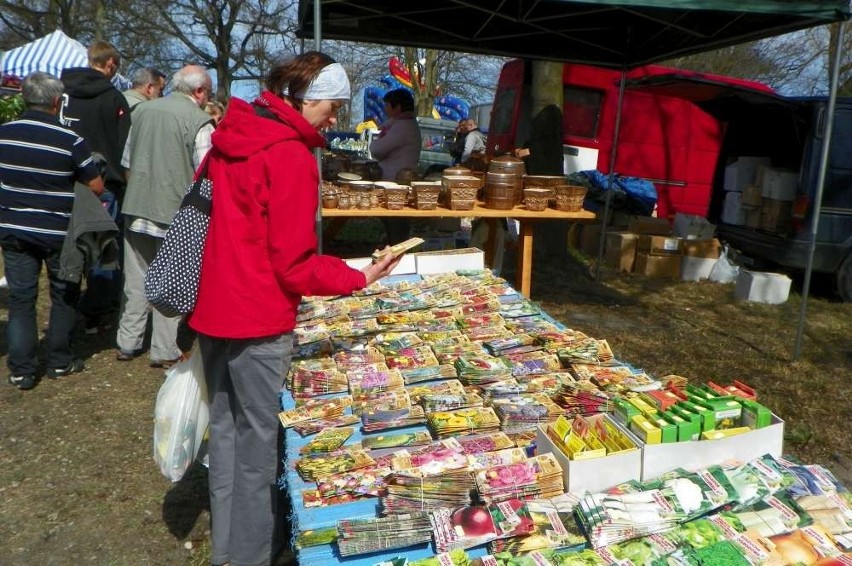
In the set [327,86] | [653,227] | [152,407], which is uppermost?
[327,86]

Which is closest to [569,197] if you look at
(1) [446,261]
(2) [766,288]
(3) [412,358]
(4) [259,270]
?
(1) [446,261]

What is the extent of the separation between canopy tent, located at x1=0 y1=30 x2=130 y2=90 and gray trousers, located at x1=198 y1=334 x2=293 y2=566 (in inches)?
376

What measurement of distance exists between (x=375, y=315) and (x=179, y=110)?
1.72m

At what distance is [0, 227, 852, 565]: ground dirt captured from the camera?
278 centimetres

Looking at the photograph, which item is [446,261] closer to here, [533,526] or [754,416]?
[754,416]

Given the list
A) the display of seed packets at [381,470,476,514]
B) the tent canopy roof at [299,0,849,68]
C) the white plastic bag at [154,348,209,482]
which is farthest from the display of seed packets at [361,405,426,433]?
the tent canopy roof at [299,0,849,68]

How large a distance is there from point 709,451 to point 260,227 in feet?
4.95

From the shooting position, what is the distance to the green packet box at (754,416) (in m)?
2.12

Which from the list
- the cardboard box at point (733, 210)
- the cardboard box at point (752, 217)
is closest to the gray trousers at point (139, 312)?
the cardboard box at point (752, 217)

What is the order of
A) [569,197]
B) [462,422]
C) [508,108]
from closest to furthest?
1. [462,422]
2. [569,197]
3. [508,108]

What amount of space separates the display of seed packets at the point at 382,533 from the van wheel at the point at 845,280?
6178 mm

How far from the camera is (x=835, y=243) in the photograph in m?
6.35

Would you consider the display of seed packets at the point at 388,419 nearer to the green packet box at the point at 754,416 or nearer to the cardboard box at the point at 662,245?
the green packet box at the point at 754,416

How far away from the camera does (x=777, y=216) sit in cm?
670
